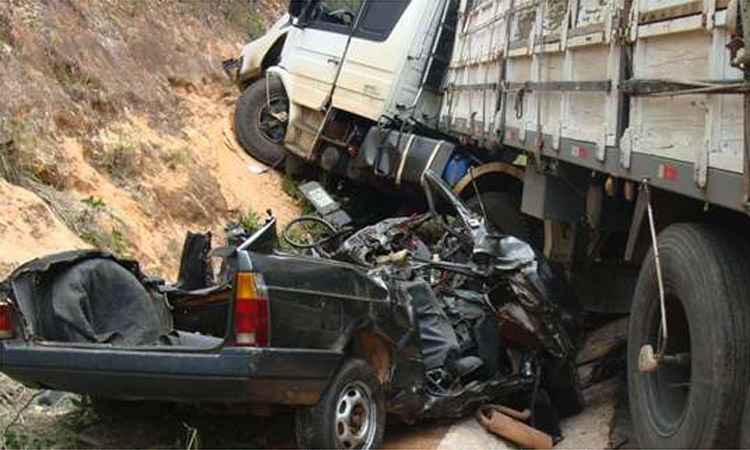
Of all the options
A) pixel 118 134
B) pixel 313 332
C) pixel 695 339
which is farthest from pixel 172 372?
pixel 118 134

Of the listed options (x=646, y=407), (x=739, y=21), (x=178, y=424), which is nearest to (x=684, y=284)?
(x=646, y=407)

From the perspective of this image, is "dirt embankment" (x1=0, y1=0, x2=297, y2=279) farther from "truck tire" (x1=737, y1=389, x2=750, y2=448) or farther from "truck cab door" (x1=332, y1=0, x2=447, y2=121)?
"truck tire" (x1=737, y1=389, x2=750, y2=448)

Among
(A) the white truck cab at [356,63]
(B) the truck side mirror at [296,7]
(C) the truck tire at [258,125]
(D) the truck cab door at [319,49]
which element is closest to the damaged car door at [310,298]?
(A) the white truck cab at [356,63]

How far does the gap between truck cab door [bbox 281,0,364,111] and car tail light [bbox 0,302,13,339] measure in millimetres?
7243

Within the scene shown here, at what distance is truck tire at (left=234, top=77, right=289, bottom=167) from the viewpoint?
12531 millimetres

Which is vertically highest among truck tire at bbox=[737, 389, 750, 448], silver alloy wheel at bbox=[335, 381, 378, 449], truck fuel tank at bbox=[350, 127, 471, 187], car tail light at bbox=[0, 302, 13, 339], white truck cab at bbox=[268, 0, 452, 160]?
white truck cab at bbox=[268, 0, 452, 160]

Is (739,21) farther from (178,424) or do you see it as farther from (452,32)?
(452,32)

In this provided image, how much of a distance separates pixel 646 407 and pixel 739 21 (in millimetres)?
1853

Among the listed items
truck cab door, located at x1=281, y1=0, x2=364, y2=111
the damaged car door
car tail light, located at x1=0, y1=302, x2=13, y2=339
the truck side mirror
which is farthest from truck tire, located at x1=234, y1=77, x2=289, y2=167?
car tail light, located at x1=0, y1=302, x2=13, y2=339

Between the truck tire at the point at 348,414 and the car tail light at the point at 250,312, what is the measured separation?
0.49 meters

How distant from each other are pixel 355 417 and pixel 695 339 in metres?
1.66

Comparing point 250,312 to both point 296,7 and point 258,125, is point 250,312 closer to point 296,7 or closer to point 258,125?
point 296,7

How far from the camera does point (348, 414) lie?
4562mm

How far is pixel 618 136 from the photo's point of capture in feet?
14.9
